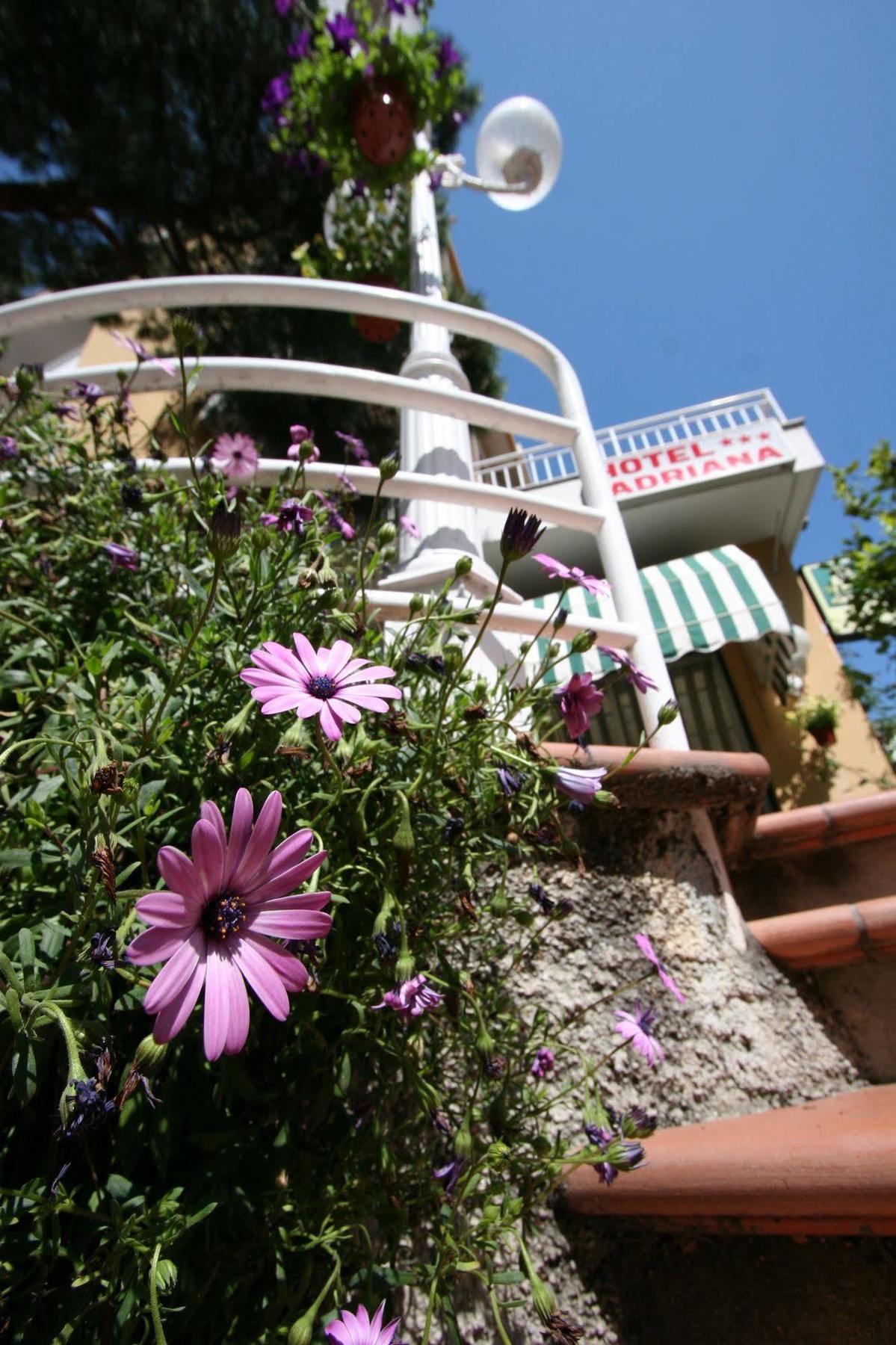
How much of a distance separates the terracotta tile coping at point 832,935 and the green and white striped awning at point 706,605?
3847mm

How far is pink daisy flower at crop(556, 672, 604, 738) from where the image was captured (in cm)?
78

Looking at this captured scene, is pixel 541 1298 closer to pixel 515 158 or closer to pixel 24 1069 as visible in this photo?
pixel 24 1069

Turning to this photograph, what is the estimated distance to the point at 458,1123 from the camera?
0.82 m

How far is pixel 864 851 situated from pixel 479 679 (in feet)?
3.09

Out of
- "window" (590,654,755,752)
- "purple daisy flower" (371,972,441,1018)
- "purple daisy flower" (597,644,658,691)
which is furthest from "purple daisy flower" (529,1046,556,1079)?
"window" (590,654,755,752)

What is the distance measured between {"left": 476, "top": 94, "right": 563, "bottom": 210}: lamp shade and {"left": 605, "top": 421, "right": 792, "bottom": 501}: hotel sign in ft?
11.7

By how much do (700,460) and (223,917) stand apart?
6895mm

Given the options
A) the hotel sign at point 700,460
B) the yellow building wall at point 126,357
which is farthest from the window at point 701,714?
the yellow building wall at point 126,357

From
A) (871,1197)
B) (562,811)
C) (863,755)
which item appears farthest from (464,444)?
(863,755)

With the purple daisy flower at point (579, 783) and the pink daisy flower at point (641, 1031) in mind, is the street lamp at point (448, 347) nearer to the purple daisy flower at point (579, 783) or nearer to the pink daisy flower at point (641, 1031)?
the purple daisy flower at point (579, 783)

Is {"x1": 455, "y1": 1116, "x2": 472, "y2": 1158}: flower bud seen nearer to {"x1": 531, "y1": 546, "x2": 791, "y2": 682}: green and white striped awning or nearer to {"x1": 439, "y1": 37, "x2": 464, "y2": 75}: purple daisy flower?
{"x1": 439, "y1": 37, "x2": 464, "y2": 75}: purple daisy flower

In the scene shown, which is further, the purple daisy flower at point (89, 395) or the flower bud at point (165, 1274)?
the purple daisy flower at point (89, 395)

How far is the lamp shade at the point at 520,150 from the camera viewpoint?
2932 mm

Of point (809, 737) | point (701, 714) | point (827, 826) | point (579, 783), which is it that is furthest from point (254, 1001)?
point (701, 714)
